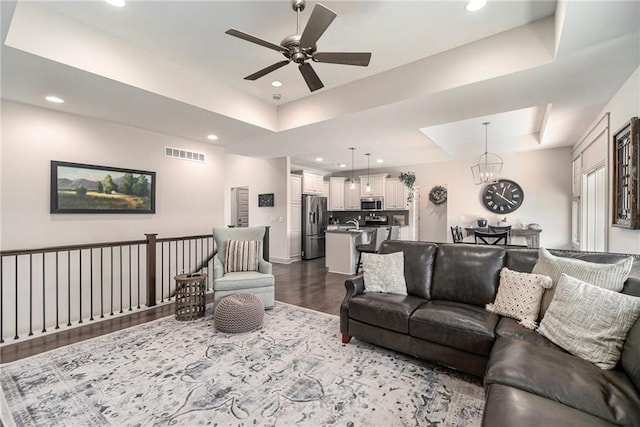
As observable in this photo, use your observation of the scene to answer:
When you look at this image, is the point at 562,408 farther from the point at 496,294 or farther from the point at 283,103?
the point at 283,103

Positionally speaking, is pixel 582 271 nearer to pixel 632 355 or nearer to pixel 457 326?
pixel 632 355

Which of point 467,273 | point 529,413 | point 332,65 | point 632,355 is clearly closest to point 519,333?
point 632,355

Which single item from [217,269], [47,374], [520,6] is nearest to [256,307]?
[217,269]

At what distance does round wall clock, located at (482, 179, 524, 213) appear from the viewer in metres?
6.43

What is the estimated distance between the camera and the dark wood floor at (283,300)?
2807 mm

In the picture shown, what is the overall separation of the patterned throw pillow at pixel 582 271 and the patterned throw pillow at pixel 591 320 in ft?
0.47

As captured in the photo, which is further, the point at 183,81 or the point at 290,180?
the point at 290,180

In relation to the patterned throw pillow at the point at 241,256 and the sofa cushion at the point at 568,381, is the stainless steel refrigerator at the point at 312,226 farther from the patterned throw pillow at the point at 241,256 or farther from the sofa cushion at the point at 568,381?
the sofa cushion at the point at 568,381

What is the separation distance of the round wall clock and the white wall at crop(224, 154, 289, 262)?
4.87 m

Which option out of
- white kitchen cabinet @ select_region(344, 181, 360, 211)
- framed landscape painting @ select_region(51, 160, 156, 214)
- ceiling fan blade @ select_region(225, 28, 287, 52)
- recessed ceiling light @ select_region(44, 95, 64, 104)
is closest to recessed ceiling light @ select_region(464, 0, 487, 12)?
ceiling fan blade @ select_region(225, 28, 287, 52)

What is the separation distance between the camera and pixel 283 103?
176 inches

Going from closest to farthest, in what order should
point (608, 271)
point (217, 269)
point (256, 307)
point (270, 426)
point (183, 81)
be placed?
point (270, 426)
point (608, 271)
point (256, 307)
point (183, 81)
point (217, 269)

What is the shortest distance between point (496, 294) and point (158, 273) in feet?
15.7

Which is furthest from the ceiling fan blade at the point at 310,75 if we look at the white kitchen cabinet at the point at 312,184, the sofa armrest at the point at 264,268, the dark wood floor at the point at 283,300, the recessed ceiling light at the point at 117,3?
the white kitchen cabinet at the point at 312,184
